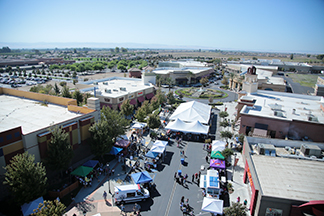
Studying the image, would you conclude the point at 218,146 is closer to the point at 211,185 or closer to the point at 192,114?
the point at 211,185

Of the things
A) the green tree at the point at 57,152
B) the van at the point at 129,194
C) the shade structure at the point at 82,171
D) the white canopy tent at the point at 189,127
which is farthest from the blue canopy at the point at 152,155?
the green tree at the point at 57,152

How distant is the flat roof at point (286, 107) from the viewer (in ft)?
82.0

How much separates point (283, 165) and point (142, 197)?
38.3 feet

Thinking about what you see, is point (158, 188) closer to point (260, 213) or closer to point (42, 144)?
point (260, 213)

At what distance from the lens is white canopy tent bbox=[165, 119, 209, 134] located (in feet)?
89.9

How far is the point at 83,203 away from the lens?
16.1 meters

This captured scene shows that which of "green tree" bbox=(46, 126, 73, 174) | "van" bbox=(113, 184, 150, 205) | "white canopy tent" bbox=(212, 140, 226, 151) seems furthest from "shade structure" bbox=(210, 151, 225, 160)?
"green tree" bbox=(46, 126, 73, 174)

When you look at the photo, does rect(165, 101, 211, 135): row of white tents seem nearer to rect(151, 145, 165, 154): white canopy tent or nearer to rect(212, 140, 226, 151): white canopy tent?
rect(212, 140, 226, 151): white canopy tent

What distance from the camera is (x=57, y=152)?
17.4 meters

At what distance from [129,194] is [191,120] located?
16741mm

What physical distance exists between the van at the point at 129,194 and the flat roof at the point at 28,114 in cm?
995

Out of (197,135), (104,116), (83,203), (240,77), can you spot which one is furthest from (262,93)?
(83,203)

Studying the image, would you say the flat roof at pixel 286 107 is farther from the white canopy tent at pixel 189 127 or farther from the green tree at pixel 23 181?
the green tree at pixel 23 181

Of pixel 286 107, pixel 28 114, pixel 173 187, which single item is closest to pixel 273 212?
pixel 173 187
